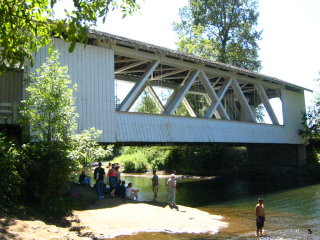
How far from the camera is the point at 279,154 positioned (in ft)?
90.5

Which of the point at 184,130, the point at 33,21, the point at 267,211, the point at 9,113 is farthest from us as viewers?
the point at 184,130

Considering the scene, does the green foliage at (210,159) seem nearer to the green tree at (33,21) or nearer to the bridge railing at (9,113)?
the bridge railing at (9,113)

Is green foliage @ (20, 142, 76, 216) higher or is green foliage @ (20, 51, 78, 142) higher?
green foliage @ (20, 51, 78, 142)

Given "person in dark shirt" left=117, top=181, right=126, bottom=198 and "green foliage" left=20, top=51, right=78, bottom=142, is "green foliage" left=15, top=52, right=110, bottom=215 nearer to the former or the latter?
"green foliage" left=20, top=51, right=78, bottom=142

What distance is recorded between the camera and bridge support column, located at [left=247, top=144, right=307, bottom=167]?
26.1 m

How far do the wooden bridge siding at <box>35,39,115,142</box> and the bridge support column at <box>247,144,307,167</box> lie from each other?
565 inches

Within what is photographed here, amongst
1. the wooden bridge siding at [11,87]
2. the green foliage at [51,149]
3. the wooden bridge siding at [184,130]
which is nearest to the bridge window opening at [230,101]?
the wooden bridge siding at [184,130]

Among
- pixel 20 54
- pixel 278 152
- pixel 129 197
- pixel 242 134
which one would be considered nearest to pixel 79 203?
pixel 129 197

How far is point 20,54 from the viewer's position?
6.01 m

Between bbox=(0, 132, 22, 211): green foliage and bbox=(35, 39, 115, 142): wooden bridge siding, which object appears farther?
bbox=(35, 39, 115, 142): wooden bridge siding

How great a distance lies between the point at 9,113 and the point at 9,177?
3.32 meters

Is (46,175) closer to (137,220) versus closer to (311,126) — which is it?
(137,220)

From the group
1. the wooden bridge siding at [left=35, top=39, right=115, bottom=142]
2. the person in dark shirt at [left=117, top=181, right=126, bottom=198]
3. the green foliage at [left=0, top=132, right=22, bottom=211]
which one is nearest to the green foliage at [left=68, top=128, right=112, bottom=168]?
the green foliage at [left=0, top=132, right=22, bottom=211]

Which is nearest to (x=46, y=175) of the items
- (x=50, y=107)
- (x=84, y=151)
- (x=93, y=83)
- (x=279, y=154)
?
(x=84, y=151)
